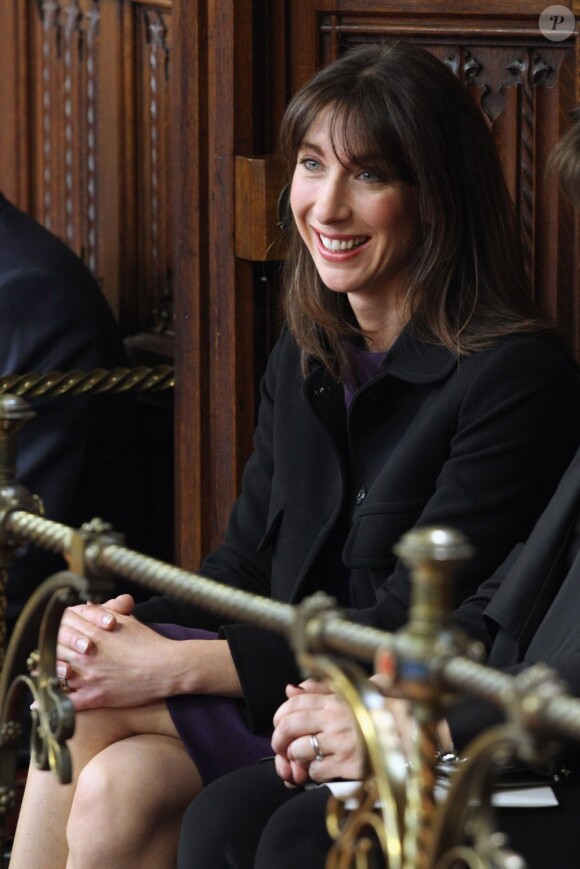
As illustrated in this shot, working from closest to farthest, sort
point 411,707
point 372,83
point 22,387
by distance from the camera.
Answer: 1. point 411,707
2. point 372,83
3. point 22,387

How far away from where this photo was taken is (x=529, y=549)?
6.98 ft

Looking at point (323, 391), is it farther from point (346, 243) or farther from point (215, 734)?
point (215, 734)

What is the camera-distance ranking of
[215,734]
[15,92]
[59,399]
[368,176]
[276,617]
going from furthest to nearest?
[15,92], [59,399], [368,176], [215,734], [276,617]

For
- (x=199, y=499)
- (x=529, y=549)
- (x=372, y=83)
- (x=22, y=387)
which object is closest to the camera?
(x=529, y=549)

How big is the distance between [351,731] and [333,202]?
0.95 meters

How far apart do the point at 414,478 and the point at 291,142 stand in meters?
0.64

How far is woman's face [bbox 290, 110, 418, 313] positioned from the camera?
256cm

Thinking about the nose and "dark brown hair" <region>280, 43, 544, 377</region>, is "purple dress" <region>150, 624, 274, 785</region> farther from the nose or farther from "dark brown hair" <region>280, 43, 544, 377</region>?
the nose

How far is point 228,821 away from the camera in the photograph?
2.04 m

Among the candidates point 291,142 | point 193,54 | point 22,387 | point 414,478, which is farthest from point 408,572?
point 193,54

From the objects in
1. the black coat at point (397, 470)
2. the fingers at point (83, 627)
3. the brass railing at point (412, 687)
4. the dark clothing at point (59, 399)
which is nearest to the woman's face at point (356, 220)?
the black coat at point (397, 470)

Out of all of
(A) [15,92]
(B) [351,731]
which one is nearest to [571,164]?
(B) [351,731]

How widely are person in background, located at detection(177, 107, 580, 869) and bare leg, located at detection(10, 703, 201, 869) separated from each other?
13 cm

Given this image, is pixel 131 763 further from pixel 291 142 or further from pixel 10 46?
pixel 10 46
